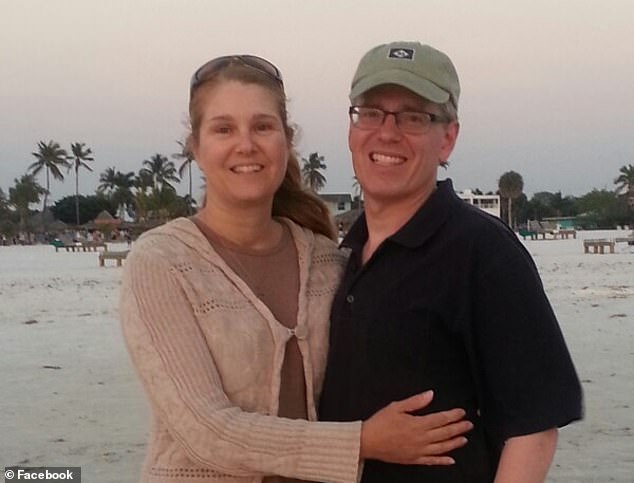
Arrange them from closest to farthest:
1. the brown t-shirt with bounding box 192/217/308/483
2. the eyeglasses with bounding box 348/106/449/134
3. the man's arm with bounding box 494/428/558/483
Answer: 1. the man's arm with bounding box 494/428/558/483
2. the eyeglasses with bounding box 348/106/449/134
3. the brown t-shirt with bounding box 192/217/308/483

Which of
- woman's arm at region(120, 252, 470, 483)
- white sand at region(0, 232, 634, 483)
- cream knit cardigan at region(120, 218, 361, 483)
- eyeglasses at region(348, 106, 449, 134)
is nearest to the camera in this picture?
woman's arm at region(120, 252, 470, 483)

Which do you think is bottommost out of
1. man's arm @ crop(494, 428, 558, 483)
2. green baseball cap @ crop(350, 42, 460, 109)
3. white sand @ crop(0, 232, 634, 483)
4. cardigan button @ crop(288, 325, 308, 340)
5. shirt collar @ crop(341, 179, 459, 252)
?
white sand @ crop(0, 232, 634, 483)

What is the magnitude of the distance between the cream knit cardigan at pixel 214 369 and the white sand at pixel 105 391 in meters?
4.31

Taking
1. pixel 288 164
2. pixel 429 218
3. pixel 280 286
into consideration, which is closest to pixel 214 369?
pixel 280 286

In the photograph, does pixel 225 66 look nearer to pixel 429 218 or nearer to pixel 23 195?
pixel 429 218

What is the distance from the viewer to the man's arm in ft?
7.22

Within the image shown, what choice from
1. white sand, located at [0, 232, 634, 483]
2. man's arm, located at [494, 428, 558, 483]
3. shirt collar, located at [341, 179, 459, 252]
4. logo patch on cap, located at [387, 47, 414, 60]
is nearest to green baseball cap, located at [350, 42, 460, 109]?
logo patch on cap, located at [387, 47, 414, 60]

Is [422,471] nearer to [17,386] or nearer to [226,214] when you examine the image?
[226,214]

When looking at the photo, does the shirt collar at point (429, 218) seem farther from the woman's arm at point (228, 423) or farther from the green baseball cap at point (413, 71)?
the woman's arm at point (228, 423)

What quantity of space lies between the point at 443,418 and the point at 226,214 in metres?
0.96

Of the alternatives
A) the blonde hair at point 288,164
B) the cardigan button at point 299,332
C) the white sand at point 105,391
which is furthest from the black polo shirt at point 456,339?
the white sand at point 105,391

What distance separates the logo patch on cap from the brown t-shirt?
759 millimetres

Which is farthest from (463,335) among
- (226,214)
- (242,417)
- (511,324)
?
(226,214)

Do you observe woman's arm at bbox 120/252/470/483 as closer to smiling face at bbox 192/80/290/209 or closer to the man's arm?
the man's arm
